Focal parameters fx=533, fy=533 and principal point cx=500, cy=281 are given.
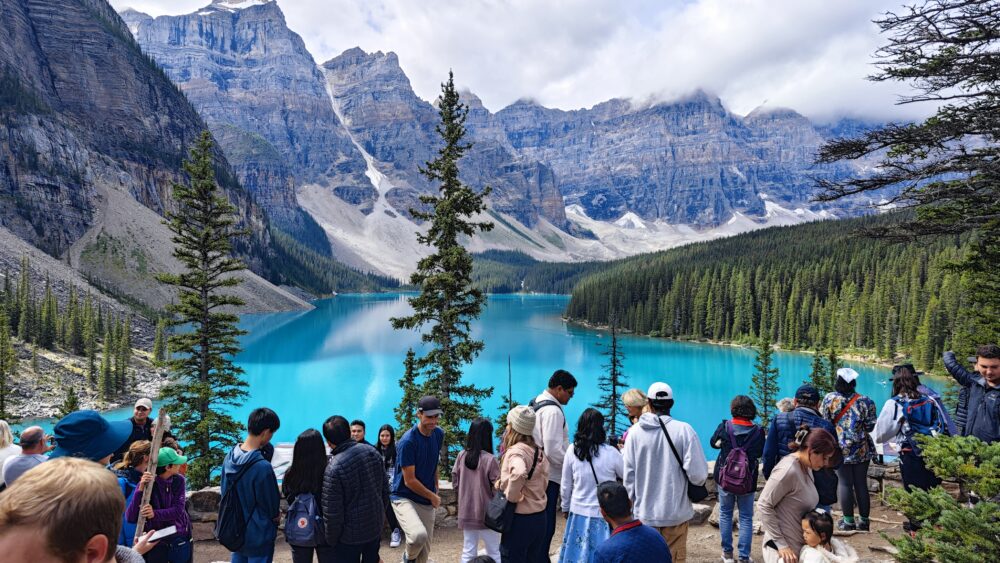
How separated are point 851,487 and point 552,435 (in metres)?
4.74

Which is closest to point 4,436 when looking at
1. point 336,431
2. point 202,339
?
point 336,431

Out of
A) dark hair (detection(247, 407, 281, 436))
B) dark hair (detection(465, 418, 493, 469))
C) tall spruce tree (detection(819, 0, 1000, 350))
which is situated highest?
tall spruce tree (detection(819, 0, 1000, 350))

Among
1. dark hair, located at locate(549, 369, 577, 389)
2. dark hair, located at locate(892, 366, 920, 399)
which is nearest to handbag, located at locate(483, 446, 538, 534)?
dark hair, located at locate(549, 369, 577, 389)

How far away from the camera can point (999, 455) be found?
11.4ft

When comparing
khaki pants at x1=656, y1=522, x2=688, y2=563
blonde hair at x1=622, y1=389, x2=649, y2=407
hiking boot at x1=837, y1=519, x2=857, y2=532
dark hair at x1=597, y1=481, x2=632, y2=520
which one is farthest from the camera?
hiking boot at x1=837, y1=519, x2=857, y2=532

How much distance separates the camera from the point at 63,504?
1623 millimetres

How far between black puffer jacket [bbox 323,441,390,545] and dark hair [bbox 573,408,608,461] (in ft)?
6.14

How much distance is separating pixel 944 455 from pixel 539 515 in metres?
3.15

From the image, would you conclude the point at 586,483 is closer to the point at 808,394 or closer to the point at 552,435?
the point at 552,435

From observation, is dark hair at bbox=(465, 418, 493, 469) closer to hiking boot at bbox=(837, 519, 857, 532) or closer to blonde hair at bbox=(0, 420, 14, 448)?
blonde hair at bbox=(0, 420, 14, 448)

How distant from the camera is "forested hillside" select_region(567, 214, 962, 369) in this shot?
186ft

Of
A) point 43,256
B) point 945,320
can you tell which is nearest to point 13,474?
point 945,320

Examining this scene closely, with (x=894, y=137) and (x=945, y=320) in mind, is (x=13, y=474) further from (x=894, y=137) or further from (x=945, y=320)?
(x=945, y=320)

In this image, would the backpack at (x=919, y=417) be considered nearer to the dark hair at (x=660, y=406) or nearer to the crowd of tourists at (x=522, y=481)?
the crowd of tourists at (x=522, y=481)
